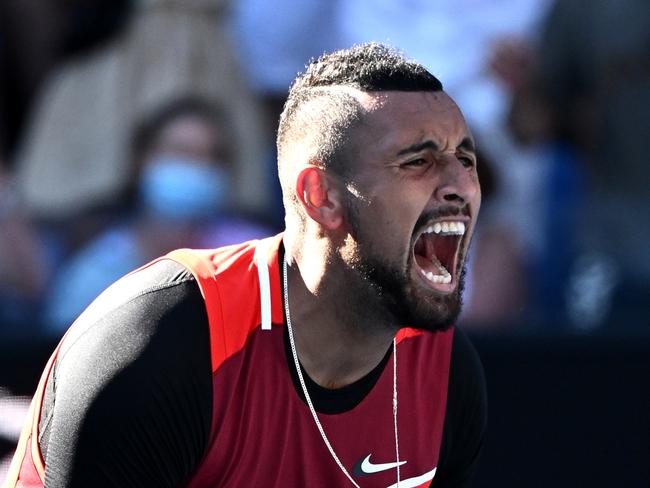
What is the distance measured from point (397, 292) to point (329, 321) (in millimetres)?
216

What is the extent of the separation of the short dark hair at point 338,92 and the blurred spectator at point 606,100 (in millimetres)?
3134

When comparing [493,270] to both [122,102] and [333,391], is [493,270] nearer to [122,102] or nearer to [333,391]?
[122,102]

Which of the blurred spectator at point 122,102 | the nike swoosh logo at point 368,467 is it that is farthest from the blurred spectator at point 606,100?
the nike swoosh logo at point 368,467

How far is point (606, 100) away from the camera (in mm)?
5875

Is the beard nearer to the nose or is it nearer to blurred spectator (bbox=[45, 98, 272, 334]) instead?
the nose

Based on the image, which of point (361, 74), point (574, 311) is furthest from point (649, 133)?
point (361, 74)

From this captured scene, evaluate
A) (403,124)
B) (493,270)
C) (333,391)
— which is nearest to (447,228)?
(403,124)

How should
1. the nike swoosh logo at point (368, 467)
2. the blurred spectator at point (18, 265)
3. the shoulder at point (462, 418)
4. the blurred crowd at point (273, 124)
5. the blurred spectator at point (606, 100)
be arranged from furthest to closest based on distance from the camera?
the blurred spectator at point (606, 100)
the blurred crowd at point (273, 124)
the blurred spectator at point (18, 265)
the shoulder at point (462, 418)
the nike swoosh logo at point (368, 467)

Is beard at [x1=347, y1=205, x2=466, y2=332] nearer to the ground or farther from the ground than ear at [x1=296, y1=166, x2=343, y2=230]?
nearer to the ground

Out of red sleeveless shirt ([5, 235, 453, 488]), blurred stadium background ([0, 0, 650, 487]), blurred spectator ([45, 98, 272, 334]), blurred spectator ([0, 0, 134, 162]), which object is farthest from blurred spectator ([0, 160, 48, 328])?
red sleeveless shirt ([5, 235, 453, 488])

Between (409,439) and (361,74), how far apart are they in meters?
0.97

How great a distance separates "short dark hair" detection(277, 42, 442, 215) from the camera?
2752 mm

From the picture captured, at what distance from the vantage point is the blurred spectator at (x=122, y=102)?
18.3 feet

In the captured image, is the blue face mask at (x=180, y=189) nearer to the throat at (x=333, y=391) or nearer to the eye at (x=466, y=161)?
the throat at (x=333, y=391)
